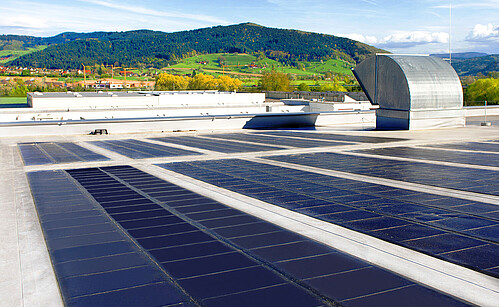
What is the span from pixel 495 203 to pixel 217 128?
93.7 feet

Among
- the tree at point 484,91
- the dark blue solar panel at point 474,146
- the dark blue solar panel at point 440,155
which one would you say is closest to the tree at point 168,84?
the tree at point 484,91

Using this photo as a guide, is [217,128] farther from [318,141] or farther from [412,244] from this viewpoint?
[412,244]

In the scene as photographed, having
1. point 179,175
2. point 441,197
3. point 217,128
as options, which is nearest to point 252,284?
point 441,197

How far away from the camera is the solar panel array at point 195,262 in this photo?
5832 mm

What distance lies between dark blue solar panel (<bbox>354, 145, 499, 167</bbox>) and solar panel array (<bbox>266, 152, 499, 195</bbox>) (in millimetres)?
1811

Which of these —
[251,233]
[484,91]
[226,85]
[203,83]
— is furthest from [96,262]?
[203,83]

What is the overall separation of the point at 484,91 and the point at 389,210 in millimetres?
102010

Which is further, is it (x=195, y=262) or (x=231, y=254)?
(x=231, y=254)

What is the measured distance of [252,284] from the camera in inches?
245

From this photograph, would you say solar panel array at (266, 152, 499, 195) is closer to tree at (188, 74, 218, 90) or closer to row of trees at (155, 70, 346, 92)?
row of trees at (155, 70, 346, 92)

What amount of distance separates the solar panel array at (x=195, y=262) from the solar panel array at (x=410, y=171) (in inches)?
276

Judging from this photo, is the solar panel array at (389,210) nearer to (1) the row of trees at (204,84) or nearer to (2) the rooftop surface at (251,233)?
(2) the rooftop surface at (251,233)

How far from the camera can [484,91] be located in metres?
→ 98.2

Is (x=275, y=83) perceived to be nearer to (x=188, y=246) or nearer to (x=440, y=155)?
(x=440, y=155)
